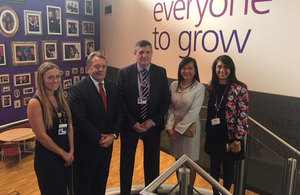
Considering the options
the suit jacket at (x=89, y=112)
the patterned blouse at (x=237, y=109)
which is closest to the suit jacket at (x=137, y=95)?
the suit jacket at (x=89, y=112)

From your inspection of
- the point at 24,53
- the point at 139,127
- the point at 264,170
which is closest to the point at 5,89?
the point at 24,53

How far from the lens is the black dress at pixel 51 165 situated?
215 cm

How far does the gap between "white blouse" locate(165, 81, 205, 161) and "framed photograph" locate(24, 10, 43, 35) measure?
133 inches

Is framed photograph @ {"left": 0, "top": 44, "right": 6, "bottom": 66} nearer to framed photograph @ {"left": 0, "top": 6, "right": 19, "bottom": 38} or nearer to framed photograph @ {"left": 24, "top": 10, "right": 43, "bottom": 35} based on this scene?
framed photograph @ {"left": 0, "top": 6, "right": 19, "bottom": 38}

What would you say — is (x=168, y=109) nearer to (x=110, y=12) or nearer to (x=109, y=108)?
(x=109, y=108)

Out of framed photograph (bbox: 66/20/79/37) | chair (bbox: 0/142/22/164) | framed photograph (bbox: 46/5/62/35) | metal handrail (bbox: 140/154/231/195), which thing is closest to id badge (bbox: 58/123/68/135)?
metal handrail (bbox: 140/154/231/195)

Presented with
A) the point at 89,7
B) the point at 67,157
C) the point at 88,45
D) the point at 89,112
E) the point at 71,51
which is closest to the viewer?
the point at 67,157

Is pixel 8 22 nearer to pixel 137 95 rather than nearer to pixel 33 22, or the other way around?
pixel 33 22

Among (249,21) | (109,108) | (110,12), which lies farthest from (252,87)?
(110,12)

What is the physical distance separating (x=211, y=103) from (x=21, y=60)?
12.5 feet

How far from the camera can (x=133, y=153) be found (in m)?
3.01

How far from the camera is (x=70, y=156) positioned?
2322mm

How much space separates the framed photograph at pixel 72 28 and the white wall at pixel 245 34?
4.88ft

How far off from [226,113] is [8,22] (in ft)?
13.2
